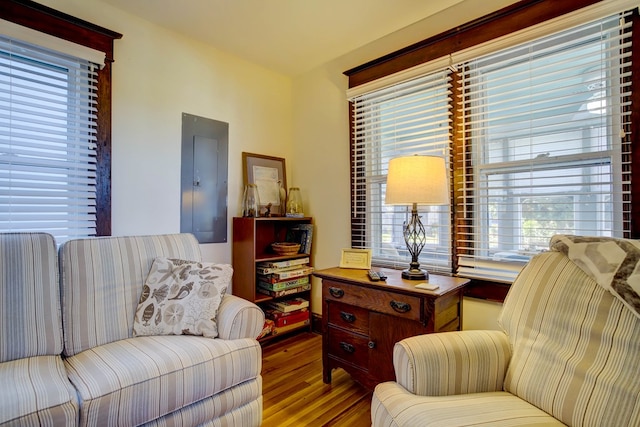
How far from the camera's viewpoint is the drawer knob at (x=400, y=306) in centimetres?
171

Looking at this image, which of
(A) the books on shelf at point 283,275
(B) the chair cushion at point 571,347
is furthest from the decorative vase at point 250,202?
(B) the chair cushion at point 571,347

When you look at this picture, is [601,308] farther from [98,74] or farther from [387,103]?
[98,74]

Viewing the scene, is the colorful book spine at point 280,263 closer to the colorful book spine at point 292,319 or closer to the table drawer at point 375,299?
the colorful book spine at point 292,319

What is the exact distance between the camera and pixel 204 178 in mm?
2629

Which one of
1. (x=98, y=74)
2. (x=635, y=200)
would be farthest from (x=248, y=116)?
(x=635, y=200)

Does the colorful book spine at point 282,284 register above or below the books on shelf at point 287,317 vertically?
above

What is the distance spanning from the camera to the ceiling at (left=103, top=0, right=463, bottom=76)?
213cm

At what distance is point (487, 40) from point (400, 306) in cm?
162

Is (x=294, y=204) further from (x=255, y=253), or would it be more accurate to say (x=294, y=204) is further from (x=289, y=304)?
(x=289, y=304)

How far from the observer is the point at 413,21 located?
2.33 meters

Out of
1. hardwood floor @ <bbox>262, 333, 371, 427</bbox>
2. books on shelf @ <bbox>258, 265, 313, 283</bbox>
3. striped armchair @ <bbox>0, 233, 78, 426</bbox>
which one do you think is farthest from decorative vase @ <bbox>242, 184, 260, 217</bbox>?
striped armchair @ <bbox>0, 233, 78, 426</bbox>

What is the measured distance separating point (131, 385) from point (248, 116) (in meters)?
2.26

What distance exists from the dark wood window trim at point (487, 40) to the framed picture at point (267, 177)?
43.7 inches

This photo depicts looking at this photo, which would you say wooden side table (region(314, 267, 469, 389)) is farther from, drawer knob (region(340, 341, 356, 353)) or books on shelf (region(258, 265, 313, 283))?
books on shelf (region(258, 265, 313, 283))
